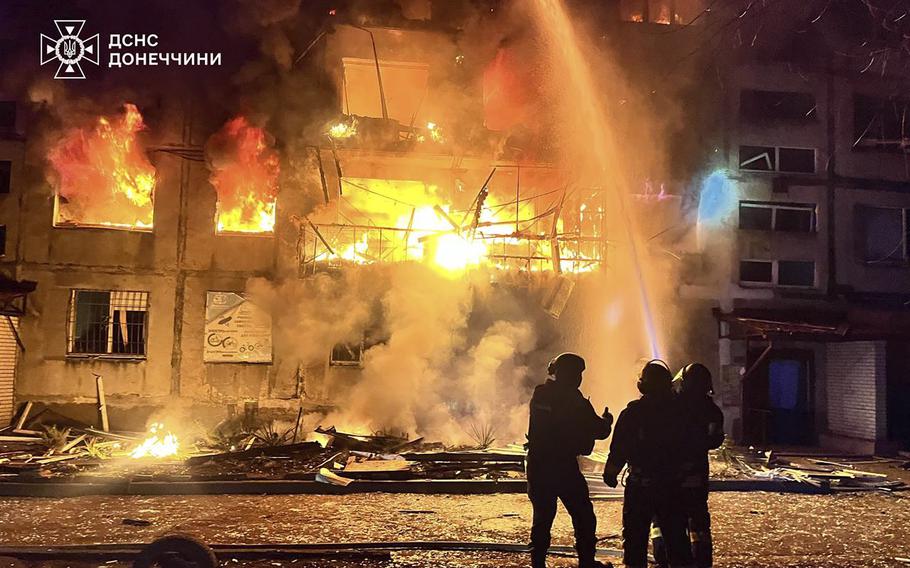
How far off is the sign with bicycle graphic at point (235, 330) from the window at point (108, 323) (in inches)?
61.5

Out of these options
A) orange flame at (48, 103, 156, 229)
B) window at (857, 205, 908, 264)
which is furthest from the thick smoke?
window at (857, 205, 908, 264)

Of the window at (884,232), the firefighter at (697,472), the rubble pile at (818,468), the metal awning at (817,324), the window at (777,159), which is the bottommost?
the rubble pile at (818,468)

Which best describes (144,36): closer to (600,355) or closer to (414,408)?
(414,408)

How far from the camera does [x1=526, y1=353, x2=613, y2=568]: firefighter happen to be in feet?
17.5

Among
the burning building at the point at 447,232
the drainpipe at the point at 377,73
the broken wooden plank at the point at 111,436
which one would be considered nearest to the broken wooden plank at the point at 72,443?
the broken wooden plank at the point at 111,436

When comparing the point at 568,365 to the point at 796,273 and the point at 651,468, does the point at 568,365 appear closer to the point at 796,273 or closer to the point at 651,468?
the point at 651,468

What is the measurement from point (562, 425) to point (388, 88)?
1261 cm

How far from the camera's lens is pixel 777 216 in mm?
16188

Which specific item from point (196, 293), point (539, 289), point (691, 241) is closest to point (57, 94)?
point (196, 293)

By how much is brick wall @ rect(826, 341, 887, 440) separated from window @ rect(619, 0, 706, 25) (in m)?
10.2

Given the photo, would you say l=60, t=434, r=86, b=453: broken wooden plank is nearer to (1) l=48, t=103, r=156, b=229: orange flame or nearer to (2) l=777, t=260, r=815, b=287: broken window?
(1) l=48, t=103, r=156, b=229: orange flame

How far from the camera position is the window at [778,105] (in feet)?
54.1

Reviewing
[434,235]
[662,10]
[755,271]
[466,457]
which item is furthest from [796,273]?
[466,457]

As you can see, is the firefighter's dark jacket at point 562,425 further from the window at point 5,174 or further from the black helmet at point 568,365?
the window at point 5,174
